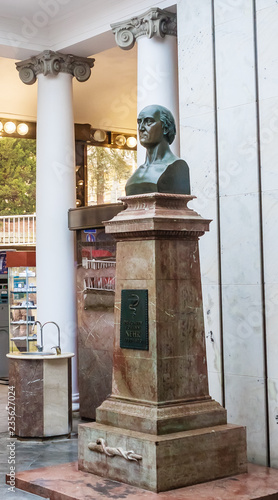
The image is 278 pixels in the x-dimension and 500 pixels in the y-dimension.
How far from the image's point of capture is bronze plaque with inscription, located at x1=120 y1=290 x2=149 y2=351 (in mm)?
6082

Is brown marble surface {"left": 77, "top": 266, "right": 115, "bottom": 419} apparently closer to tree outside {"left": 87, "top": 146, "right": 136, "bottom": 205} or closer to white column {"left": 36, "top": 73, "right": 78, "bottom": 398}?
white column {"left": 36, "top": 73, "right": 78, "bottom": 398}

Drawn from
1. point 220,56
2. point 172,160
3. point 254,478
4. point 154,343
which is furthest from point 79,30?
point 254,478

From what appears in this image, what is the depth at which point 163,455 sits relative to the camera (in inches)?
227

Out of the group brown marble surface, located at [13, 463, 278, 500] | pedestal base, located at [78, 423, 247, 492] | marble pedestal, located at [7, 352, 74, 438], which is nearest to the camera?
brown marble surface, located at [13, 463, 278, 500]

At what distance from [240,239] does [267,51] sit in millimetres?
1775

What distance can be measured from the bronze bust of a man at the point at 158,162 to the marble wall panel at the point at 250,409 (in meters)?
2.11

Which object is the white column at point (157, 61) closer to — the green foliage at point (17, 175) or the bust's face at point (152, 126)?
the bust's face at point (152, 126)

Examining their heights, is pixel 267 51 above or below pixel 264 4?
below

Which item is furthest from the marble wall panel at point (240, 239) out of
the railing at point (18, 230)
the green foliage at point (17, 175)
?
the green foliage at point (17, 175)

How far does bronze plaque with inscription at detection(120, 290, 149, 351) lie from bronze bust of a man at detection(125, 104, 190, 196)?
0.85 metres

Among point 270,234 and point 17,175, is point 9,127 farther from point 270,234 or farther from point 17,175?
point 17,175

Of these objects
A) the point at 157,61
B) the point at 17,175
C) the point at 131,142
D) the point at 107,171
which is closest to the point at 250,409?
the point at 157,61

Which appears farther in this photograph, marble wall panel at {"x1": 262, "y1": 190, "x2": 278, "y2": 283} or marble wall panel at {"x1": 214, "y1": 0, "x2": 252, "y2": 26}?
marble wall panel at {"x1": 214, "y1": 0, "x2": 252, "y2": 26}

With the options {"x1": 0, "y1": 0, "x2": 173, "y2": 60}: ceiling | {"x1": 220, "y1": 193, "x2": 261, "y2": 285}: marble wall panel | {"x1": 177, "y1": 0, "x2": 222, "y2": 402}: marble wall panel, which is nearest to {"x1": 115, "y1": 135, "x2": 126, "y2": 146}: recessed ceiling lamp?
{"x1": 0, "y1": 0, "x2": 173, "y2": 60}: ceiling
